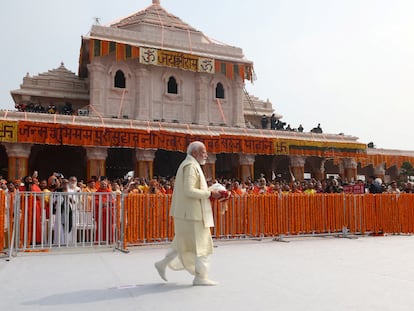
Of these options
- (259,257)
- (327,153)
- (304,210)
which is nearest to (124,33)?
(327,153)

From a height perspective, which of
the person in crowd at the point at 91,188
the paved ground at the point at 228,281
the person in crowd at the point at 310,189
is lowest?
the paved ground at the point at 228,281

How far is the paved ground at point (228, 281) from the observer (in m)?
3.95

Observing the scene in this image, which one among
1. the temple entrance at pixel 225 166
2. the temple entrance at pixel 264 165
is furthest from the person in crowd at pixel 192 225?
the temple entrance at pixel 264 165

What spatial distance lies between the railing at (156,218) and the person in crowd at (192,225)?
116cm

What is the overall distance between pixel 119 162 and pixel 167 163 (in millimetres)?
2926

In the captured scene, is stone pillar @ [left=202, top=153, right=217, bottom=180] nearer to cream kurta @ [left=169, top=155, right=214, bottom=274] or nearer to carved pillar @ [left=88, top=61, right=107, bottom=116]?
carved pillar @ [left=88, top=61, right=107, bottom=116]

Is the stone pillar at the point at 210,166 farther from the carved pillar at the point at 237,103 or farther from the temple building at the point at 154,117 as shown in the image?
the carved pillar at the point at 237,103

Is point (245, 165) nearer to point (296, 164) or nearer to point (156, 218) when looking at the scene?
point (296, 164)

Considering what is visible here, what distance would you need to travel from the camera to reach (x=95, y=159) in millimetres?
19281

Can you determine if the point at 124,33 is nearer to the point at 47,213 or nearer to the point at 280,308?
the point at 47,213

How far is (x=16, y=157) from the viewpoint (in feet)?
60.1

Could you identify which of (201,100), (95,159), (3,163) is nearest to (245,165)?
(201,100)

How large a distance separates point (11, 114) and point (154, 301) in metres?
16.4

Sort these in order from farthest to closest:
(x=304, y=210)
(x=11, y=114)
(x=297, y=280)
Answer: (x=11, y=114) < (x=304, y=210) < (x=297, y=280)
